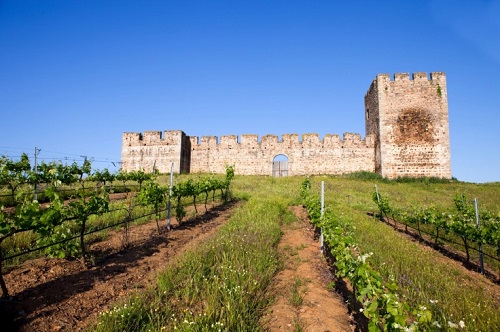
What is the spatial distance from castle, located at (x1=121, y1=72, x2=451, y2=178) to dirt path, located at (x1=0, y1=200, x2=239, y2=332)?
17.8m

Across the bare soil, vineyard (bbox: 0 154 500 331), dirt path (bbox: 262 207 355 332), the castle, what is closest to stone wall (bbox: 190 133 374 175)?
the castle

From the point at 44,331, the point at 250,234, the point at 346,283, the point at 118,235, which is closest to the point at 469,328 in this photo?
the point at 346,283

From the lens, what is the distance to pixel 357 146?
2480cm

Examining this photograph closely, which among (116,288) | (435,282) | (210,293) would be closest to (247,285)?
(210,293)

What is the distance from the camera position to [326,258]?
658 centimetres

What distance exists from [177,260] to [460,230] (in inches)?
293

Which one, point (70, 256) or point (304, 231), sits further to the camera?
point (304, 231)

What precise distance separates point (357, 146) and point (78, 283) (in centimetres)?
2410

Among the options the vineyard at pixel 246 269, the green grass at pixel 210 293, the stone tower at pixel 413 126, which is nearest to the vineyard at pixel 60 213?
the vineyard at pixel 246 269

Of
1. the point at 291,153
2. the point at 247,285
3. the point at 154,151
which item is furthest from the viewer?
the point at 154,151

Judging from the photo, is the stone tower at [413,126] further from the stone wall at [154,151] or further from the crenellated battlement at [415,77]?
the stone wall at [154,151]

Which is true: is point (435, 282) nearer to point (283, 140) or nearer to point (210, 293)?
point (210, 293)

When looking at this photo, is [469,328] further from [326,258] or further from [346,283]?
[326,258]

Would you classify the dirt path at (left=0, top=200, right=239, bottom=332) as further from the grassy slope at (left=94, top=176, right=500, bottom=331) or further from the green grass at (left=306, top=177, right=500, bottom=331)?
the green grass at (left=306, top=177, right=500, bottom=331)
